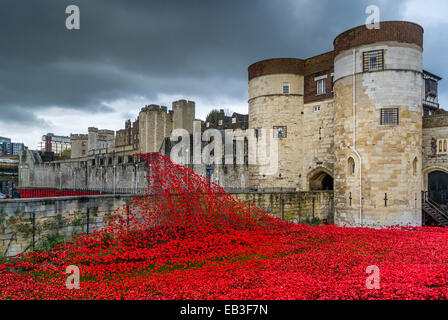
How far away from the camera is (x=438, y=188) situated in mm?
26266

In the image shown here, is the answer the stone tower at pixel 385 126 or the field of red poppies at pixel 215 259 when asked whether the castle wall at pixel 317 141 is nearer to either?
the stone tower at pixel 385 126

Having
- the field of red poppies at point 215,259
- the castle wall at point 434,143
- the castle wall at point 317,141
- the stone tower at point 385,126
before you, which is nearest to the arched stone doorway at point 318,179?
the castle wall at point 317,141

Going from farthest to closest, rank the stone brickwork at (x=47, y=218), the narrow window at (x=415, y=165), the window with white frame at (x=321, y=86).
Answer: the window with white frame at (x=321, y=86), the narrow window at (x=415, y=165), the stone brickwork at (x=47, y=218)

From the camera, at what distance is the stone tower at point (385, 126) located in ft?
60.1

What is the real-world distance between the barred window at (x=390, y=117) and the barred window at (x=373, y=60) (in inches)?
95.0

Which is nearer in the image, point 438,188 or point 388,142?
point 388,142

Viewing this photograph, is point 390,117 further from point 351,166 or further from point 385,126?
point 351,166

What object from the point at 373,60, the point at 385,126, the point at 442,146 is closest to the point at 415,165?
the point at 385,126

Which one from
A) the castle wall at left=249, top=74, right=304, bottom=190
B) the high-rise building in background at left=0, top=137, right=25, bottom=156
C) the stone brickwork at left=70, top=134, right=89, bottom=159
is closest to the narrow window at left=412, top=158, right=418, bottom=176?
the castle wall at left=249, top=74, right=304, bottom=190

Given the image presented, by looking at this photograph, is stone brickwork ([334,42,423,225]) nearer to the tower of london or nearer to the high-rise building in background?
the tower of london

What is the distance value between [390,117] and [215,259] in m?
13.5
